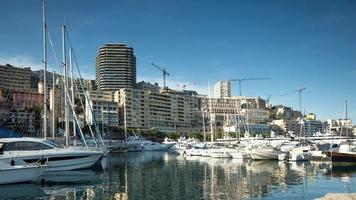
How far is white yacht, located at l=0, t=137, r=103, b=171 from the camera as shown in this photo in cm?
4156


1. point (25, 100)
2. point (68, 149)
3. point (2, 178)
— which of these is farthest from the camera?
point (25, 100)

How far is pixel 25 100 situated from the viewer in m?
172

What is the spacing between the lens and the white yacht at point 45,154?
41.6 m

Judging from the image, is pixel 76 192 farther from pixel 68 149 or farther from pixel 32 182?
pixel 68 149

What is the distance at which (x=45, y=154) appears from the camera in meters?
43.4

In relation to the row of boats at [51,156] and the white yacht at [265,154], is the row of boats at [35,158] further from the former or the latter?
the white yacht at [265,154]

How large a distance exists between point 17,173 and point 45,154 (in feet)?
24.0

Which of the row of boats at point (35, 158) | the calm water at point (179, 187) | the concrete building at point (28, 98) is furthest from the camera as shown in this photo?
the concrete building at point (28, 98)

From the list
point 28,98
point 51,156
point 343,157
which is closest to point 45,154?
point 51,156

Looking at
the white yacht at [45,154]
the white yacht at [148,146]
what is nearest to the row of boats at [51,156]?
the white yacht at [45,154]

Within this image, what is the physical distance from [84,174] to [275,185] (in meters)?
19.2

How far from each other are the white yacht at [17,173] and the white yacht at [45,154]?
201 centimetres

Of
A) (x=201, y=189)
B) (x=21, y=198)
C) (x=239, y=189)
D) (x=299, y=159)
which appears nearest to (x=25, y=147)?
(x=21, y=198)

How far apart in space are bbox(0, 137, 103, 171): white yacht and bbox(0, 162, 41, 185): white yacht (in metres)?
2.01
